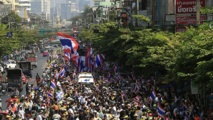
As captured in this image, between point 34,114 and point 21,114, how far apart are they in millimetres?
780

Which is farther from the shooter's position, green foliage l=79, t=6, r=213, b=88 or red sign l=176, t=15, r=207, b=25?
red sign l=176, t=15, r=207, b=25

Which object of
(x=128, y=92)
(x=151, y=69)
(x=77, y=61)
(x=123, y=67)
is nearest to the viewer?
(x=128, y=92)

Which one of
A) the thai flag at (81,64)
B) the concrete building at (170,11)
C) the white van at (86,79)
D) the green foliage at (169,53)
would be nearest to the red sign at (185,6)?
the concrete building at (170,11)

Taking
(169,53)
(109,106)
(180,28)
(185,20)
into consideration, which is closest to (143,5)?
(180,28)

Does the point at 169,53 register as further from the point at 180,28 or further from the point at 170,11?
the point at 170,11

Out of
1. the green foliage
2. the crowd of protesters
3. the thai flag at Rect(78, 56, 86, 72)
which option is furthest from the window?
the crowd of protesters

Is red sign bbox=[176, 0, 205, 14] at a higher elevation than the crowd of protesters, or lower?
higher

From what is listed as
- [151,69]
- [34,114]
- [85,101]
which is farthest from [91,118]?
[151,69]

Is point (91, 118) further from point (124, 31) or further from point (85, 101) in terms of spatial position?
point (124, 31)

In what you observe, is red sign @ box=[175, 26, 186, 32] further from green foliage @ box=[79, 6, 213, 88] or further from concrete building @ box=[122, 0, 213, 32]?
green foliage @ box=[79, 6, 213, 88]

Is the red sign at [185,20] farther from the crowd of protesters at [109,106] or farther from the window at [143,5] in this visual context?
the window at [143,5]

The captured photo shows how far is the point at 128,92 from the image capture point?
3281 centimetres

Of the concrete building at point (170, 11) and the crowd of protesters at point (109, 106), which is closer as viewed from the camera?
the crowd of protesters at point (109, 106)

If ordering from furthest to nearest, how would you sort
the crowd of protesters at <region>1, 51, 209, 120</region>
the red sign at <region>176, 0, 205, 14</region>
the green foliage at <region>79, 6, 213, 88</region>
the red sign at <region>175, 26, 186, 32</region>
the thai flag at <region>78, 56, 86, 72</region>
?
1. the thai flag at <region>78, 56, 86, 72</region>
2. the red sign at <region>175, 26, 186, 32</region>
3. the red sign at <region>176, 0, 205, 14</region>
4. the crowd of protesters at <region>1, 51, 209, 120</region>
5. the green foliage at <region>79, 6, 213, 88</region>
